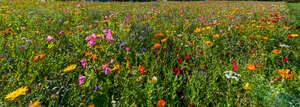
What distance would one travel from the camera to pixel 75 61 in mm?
2146

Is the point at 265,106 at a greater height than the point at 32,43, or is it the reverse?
the point at 32,43

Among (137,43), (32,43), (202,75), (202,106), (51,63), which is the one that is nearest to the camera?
(202,106)

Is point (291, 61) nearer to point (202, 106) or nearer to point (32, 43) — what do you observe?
point (202, 106)

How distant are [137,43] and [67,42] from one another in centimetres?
114

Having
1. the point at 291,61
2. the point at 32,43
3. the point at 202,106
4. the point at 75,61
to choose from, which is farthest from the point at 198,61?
the point at 32,43

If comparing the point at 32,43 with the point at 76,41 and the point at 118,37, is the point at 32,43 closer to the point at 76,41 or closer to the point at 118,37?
the point at 76,41

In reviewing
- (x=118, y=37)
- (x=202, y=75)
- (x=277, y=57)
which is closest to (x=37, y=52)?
(x=118, y=37)

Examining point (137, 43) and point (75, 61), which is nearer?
point (75, 61)

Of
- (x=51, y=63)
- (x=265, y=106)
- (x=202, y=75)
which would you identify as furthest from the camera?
(x=51, y=63)

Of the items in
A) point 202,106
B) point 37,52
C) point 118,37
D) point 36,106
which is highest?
point 118,37

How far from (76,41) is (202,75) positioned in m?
1.89

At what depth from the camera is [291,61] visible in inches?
94.7

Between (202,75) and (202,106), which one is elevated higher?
(202,75)

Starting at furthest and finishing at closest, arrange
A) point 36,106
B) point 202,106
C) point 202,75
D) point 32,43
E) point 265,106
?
point 32,43, point 202,75, point 202,106, point 265,106, point 36,106
